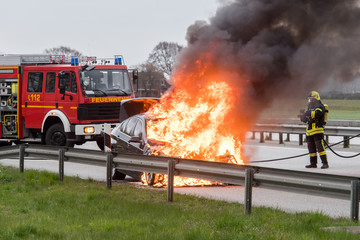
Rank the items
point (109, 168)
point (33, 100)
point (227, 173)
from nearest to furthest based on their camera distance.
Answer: point (227, 173) → point (109, 168) → point (33, 100)

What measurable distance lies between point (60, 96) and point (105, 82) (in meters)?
1.39

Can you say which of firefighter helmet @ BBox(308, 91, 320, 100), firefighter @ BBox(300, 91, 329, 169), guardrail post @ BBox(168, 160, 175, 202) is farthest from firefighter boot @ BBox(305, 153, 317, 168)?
guardrail post @ BBox(168, 160, 175, 202)

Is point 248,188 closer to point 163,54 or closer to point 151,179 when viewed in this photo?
point 151,179

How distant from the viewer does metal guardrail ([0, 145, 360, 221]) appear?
7.81 m

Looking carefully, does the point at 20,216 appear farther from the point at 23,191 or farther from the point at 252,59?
the point at 252,59

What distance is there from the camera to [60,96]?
61.7 feet

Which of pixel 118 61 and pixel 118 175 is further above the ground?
pixel 118 61

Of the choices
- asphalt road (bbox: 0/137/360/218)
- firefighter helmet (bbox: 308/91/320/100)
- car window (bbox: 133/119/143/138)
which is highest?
firefighter helmet (bbox: 308/91/320/100)

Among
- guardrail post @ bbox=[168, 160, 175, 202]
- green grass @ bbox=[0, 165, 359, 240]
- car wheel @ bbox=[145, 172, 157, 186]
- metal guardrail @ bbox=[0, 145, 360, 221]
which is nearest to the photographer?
green grass @ bbox=[0, 165, 359, 240]

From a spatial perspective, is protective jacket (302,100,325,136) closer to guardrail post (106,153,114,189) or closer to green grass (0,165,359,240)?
green grass (0,165,359,240)

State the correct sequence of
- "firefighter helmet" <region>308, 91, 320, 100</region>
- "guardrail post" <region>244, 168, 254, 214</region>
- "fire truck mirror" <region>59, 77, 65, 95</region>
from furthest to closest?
"fire truck mirror" <region>59, 77, 65, 95</region>, "firefighter helmet" <region>308, 91, 320, 100</region>, "guardrail post" <region>244, 168, 254, 214</region>

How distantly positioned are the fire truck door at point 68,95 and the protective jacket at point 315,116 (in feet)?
22.3

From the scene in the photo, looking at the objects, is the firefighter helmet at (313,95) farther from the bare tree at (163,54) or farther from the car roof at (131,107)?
the bare tree at (163,54)

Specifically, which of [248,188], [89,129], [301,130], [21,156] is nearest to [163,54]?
[301,130]
